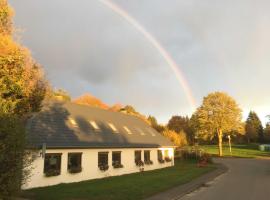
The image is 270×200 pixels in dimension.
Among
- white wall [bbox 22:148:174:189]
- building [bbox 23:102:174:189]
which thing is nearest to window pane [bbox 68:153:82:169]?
building [bbox 23:102:174:189]

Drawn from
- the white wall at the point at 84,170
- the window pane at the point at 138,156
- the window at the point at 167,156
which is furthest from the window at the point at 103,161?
the window at the point at 167,156

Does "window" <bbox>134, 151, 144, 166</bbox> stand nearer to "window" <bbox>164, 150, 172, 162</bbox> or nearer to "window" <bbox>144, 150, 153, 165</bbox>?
"window" <bbox>144, 150, 153, 165</bbox>

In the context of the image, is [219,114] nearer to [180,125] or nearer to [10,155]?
[180,125]

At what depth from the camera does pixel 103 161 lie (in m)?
25.7

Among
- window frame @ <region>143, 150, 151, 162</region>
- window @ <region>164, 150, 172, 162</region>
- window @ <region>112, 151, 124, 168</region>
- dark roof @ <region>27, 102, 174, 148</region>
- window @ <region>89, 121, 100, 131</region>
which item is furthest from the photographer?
window @ <region>164, 150, 172, 162</region>

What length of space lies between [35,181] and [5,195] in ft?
31.6

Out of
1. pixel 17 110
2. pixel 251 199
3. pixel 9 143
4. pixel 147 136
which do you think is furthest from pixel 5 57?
pixel 147 136

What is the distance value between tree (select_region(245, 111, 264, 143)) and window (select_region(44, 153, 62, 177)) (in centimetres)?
9699

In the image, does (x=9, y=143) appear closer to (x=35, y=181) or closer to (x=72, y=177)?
(x=35, y=181)

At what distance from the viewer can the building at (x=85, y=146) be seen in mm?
20172

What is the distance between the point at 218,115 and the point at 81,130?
44.5 meters

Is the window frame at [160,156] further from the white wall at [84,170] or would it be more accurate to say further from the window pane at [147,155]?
the white wall at [84,170]

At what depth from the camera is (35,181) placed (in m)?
19.0

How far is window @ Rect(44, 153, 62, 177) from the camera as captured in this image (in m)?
19.9
